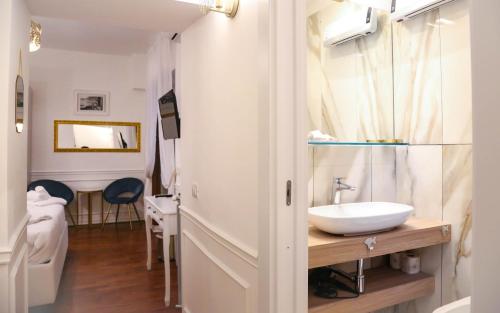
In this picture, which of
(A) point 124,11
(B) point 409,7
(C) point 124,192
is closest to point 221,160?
(A) point 124,11

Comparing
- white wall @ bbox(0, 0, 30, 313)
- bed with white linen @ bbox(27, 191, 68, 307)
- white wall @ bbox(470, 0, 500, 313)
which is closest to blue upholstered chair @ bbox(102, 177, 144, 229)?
bed with white linen @ bbox(27, 191, 68, 307)

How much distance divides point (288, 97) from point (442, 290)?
5.27 feet

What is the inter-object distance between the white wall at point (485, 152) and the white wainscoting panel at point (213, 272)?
116 cm

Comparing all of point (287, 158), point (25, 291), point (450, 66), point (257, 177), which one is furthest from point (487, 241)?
point (25, 291)

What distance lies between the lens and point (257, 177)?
1.45 meters

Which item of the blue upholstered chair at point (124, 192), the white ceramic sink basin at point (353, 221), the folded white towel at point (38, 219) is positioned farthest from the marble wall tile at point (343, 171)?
the blue upholstered chair at point (124, 192)

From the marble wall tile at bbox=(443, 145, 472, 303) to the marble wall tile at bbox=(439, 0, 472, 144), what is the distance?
0.34 feet

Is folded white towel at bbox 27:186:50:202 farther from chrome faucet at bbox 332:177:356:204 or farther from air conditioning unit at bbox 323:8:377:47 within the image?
air conditioning unit at bbox 323:8:377:47

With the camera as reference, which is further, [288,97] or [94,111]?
[94,111]

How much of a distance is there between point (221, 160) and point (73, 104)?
481 centimetres

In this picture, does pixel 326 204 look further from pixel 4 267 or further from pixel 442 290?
pixel 4 267

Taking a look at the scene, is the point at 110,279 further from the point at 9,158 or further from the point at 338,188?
the point at 338,188

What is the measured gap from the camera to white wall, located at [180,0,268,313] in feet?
4.97

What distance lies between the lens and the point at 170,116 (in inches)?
121
